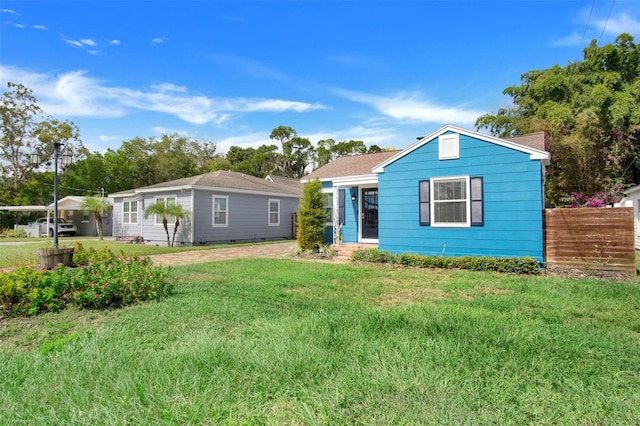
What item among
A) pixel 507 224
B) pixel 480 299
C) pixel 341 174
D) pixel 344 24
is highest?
pixel 344 24

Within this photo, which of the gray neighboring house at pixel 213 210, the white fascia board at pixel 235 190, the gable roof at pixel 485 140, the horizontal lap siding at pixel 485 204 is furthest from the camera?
the gray neighboring house at pixel 213 210

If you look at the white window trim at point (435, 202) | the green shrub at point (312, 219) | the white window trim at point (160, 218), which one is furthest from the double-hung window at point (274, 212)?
the white window trim at point (435, 202)

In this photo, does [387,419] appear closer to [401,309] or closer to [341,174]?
[401,309]

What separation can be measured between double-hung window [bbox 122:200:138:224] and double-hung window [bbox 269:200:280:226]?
735 cm

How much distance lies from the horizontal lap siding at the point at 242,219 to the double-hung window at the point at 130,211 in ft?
18.2

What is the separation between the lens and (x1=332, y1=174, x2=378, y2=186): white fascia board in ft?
37.0

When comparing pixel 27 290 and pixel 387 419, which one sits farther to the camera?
pixel 27 290

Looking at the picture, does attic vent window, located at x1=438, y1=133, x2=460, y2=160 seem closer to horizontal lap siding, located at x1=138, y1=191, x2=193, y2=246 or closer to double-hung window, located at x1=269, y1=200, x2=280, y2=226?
horizontal lap siding, located at x1=138, y1=191, x2=193, y2=246

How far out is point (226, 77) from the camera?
14.6 m

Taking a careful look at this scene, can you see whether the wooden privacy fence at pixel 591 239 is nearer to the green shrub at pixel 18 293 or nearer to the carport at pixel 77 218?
the green shrub at pixel 18 293

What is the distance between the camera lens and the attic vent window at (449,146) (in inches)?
352

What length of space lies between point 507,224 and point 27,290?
9.59 metres

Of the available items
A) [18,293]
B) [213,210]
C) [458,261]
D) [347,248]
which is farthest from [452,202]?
[213,210]

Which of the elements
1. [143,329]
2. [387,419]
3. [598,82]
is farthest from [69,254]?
[598,82]
